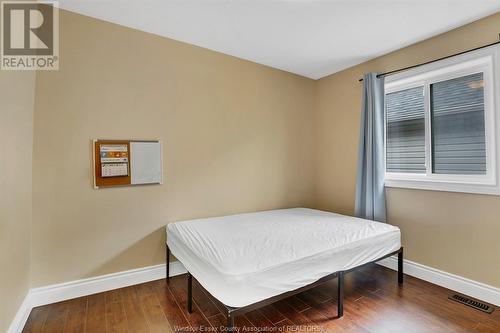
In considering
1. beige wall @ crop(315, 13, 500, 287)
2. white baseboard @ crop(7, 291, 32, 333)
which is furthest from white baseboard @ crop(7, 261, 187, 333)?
beige wall @ crop(315, 13, 500, 287)

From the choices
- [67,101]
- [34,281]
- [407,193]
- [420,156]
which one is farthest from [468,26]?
[34,281]

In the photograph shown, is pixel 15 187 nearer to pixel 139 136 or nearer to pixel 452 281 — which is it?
pixel 139 136

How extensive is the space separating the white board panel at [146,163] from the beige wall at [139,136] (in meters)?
0.08

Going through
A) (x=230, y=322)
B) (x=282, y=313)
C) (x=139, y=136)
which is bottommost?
(x=282, y=313)

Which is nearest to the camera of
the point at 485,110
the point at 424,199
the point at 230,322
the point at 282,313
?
the point at 230,322

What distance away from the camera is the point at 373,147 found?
9.49ft

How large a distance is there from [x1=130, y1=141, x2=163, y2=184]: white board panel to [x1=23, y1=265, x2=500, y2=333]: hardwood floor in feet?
3.48

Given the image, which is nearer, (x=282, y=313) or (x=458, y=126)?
(x=282, y=313)

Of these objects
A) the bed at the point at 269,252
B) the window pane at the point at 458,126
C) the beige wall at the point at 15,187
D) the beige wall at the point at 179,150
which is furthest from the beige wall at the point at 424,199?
the beige wall at the point at 15,187

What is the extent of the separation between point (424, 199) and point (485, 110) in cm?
98

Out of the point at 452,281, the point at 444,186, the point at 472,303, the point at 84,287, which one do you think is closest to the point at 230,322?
the point at 84,287

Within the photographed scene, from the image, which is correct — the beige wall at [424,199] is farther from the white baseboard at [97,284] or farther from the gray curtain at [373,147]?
the white baseboard at [97,284]

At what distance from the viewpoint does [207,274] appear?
1686 mm

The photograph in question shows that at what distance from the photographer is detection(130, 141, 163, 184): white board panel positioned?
2.45 metres
